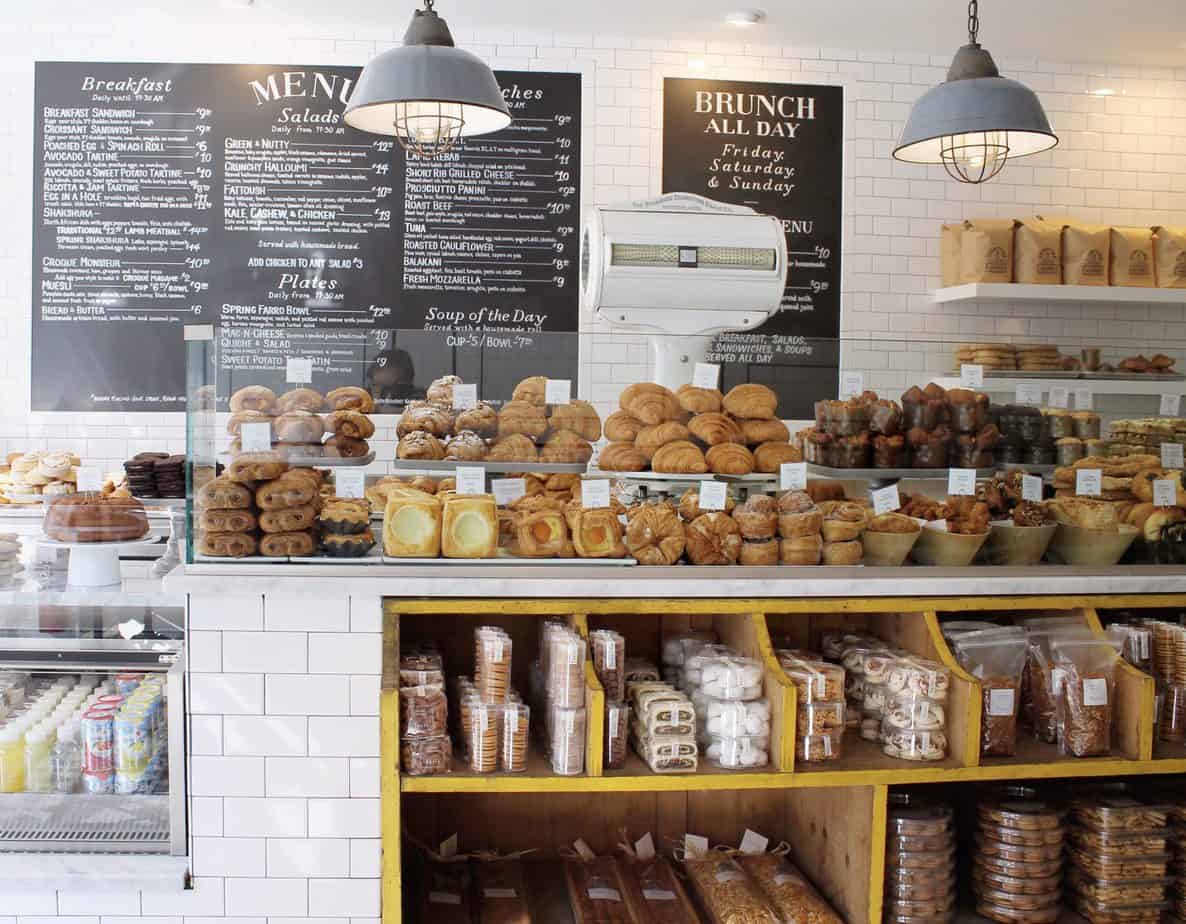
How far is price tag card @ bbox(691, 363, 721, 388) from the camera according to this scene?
260cm

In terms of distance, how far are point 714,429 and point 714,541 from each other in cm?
26

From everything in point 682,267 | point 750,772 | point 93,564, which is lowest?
point 750,772

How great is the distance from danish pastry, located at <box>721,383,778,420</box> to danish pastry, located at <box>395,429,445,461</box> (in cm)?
64

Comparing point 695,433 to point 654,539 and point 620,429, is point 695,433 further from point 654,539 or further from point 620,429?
point 654,539

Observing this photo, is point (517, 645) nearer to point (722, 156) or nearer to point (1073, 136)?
point (722, 156)

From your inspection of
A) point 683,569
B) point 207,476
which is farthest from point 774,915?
point 207,476

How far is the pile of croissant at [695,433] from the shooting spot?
98.9 inches

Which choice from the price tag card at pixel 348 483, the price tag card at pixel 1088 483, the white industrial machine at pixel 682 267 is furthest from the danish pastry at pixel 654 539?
the price tag card at pixel 1088 483

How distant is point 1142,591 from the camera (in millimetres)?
2543

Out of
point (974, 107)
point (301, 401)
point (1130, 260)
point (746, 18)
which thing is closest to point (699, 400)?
point (301, 401)

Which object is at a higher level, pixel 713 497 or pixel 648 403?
pixel 648 403

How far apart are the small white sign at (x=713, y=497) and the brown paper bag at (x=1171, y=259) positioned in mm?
3582

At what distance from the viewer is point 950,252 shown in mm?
5199

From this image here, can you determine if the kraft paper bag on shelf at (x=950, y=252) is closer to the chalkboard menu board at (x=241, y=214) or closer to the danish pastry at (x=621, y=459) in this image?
the chalkboard menu board at (x=241, y=214)
